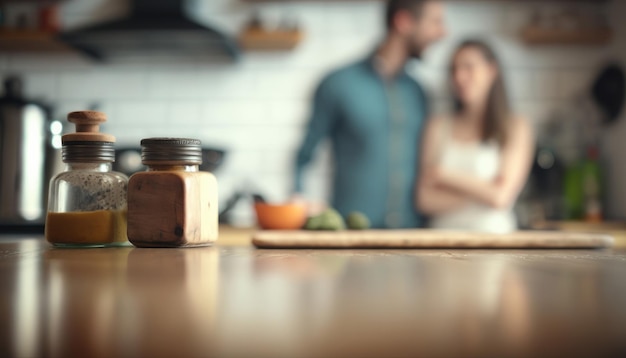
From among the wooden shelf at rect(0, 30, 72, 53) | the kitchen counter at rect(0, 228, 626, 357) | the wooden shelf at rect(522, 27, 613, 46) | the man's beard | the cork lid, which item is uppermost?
the wooden shelf at rect(522, 27, 613, 46)

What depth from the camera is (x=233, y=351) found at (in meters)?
0.22

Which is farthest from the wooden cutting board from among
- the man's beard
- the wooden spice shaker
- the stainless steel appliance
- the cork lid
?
the man's beard

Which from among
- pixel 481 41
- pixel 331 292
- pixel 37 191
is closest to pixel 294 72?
pixel 481 41

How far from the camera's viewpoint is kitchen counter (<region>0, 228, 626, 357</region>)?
23cm

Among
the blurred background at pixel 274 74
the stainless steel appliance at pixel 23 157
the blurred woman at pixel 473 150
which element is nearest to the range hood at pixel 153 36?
the blurred background at pixel 274 74

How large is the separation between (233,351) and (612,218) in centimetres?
276

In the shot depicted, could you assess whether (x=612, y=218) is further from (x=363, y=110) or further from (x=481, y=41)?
(x=363, y=110)

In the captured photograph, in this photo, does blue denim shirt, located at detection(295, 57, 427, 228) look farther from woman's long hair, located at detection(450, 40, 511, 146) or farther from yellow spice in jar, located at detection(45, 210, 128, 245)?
yellow spice in jar, located at detection(45, 210, 128, 245)

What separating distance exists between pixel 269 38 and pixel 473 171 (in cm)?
113

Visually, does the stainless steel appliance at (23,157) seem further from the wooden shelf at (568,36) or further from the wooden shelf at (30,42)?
the wooden shelf at (568,36)

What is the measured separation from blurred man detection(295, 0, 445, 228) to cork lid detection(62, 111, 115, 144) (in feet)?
5.95

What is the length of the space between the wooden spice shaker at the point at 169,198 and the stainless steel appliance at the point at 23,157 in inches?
55.3

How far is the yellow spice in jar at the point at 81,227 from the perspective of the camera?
2.42 feet

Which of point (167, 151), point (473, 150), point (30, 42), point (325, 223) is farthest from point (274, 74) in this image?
point (167, 151)
